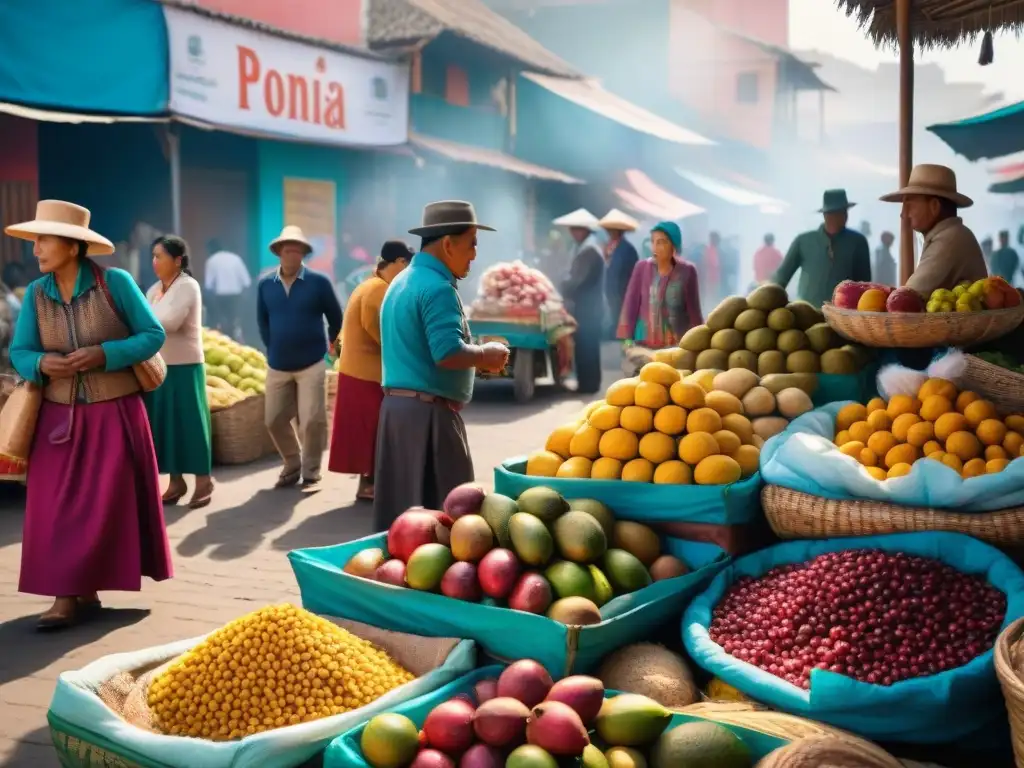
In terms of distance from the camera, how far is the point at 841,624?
3.41 m

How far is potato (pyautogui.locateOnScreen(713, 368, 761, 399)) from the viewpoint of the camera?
15.6ft

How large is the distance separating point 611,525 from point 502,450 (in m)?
5.91

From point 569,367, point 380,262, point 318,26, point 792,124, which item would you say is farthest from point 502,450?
point 792,124

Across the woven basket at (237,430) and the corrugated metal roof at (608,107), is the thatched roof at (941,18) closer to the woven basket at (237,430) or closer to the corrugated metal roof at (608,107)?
the woven basket at (237,430)

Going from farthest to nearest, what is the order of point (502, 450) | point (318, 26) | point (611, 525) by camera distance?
point (318, 26)
point (502, 450)
point (611, 525)

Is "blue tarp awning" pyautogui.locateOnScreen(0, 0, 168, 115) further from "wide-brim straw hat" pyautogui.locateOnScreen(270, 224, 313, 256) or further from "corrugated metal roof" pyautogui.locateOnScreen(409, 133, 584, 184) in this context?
"corrugated metal roof" pyautogui.locateOnScreen(409, 133, 584, 184)

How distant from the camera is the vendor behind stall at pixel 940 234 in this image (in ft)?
17.3

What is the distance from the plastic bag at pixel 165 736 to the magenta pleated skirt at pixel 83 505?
6.22 feet

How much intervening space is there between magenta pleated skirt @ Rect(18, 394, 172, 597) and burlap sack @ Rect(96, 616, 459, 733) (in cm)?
189

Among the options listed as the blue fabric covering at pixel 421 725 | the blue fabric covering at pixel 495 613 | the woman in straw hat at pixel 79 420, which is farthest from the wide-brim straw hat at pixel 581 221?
the blue fabric covering at pixel 421 725

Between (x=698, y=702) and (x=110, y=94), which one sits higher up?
(x=110, y=94)

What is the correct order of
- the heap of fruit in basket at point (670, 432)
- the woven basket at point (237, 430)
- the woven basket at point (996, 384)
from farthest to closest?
the woven basket at point (237, 430) → the woven basket at point (996, 384) → the heap of fruit in basket at point (670, 432)

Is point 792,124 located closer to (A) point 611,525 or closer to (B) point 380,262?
(B) point 380,262

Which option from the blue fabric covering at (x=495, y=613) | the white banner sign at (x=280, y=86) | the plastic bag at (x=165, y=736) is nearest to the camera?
the plastic bag at (x=165, y=736)
